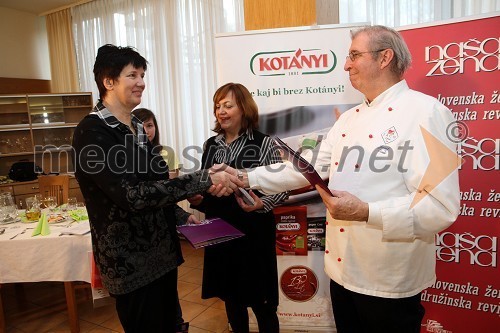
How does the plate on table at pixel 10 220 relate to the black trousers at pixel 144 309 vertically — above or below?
above

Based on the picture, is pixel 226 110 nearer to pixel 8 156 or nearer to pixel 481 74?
pixel 481 74

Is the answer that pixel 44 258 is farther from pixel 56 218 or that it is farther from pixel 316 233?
pixel 316 233

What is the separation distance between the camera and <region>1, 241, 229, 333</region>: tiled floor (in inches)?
109

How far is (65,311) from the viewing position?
9.91 feet

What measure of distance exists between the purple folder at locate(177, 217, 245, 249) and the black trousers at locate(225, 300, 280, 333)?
1.76ft

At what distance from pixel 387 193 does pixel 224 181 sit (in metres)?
0.71

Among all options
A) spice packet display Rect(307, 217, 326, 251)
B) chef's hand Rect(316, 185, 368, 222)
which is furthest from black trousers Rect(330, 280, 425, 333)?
spice packet display Rect(307, 217, 326, 251)

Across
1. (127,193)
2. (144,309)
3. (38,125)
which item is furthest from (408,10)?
(38,125)

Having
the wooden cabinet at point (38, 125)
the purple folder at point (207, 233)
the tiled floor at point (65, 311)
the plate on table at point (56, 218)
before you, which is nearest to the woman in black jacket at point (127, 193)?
the purple folder at point (207, 233)

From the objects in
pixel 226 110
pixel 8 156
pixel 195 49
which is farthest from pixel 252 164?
pixel 8 156

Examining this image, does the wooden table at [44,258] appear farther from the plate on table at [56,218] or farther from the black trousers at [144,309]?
the black trousers at [144,309]

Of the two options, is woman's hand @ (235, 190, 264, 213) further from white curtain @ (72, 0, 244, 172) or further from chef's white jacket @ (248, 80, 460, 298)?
white curtain @ (72, 0, 244, 172)

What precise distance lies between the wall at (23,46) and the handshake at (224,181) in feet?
16.4

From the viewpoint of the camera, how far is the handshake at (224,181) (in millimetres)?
1618
